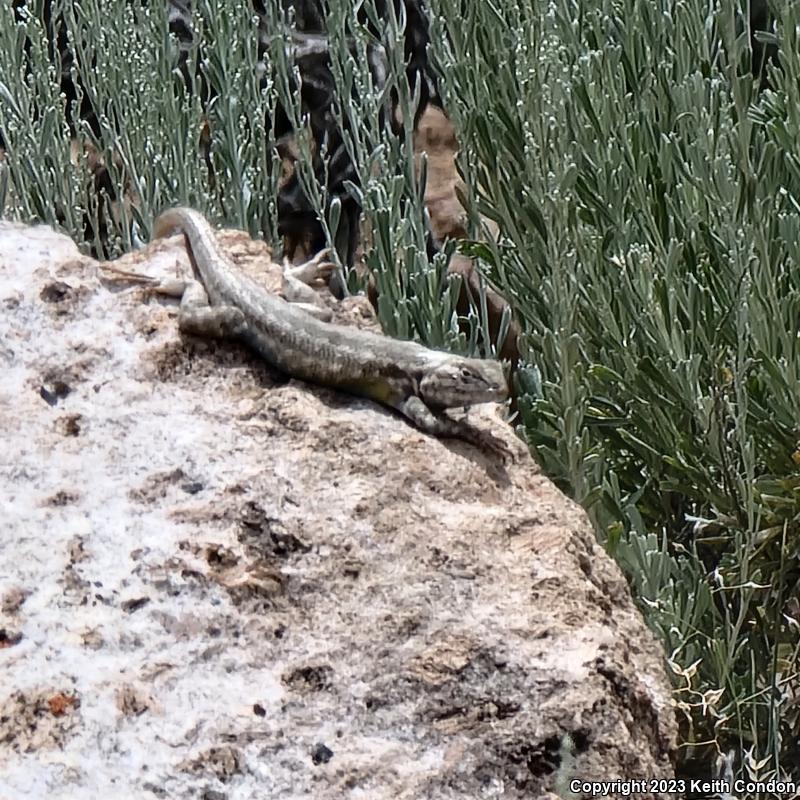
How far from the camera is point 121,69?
15.5 ft

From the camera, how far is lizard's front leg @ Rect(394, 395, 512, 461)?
2902 millimetres

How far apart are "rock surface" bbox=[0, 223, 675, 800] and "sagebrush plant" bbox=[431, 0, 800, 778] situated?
716mm

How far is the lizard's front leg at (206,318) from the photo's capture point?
3.08 metres

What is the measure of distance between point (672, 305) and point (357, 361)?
0.94 metres

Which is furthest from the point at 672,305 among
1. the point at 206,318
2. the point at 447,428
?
the point at 206,318

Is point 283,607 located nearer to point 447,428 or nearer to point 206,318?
point 447,428

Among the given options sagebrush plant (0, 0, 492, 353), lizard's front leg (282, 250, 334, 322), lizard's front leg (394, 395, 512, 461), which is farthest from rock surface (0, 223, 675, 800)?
sagebrush plant (0, 0, 492, 353)

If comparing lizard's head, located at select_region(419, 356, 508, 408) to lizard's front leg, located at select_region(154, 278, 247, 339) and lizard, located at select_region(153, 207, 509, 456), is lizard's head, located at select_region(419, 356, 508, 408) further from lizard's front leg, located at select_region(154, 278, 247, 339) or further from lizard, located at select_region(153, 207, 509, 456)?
lizard's front leg, located at select_region(154, 278, 247, 339)

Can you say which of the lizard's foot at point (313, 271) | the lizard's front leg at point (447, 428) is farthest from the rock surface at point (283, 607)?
the lizard's foot at point (313, 271)

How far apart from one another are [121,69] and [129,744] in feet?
10.9

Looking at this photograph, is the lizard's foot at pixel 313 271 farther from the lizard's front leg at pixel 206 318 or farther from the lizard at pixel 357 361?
the lizard's front leg at pixel 206 318

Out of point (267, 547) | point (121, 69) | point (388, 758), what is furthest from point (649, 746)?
point (121, 69)

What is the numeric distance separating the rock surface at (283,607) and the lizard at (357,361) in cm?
6

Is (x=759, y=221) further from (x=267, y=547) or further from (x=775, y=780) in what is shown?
(x=267, y=547)
